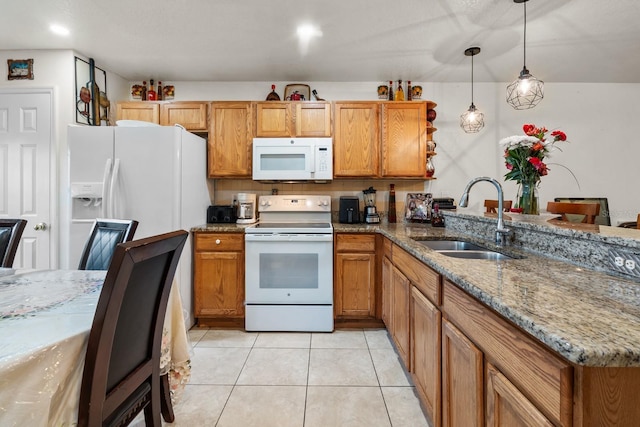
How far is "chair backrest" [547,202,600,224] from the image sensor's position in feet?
6.63

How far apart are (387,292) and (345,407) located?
0.92 m

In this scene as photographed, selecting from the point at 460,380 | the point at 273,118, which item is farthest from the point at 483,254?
the point at 273,118

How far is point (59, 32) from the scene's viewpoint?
233cm

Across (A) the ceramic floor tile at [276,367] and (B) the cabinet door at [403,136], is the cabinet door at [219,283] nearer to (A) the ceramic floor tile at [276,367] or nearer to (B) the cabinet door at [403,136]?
(A) the ceramic floor tile at [276,367]

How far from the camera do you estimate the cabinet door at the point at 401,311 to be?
1.78 m

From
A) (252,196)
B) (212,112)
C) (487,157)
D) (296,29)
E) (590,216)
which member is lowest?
(590,216)

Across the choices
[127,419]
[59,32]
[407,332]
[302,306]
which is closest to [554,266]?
[407,332]

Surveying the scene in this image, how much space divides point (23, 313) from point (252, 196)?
6.74 feet

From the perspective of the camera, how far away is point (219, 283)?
2605 mm

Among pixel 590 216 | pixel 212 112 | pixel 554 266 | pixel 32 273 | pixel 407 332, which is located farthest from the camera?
pixel 212 112

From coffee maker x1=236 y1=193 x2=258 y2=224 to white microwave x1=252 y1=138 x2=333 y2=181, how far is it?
0.70 feet

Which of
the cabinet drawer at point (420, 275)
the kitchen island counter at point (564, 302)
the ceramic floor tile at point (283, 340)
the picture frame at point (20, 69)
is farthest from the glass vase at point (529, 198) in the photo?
the picture frame at point (20, 69)

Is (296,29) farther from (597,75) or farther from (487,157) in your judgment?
(597,75)

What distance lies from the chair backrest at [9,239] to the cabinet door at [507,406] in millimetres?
2307
